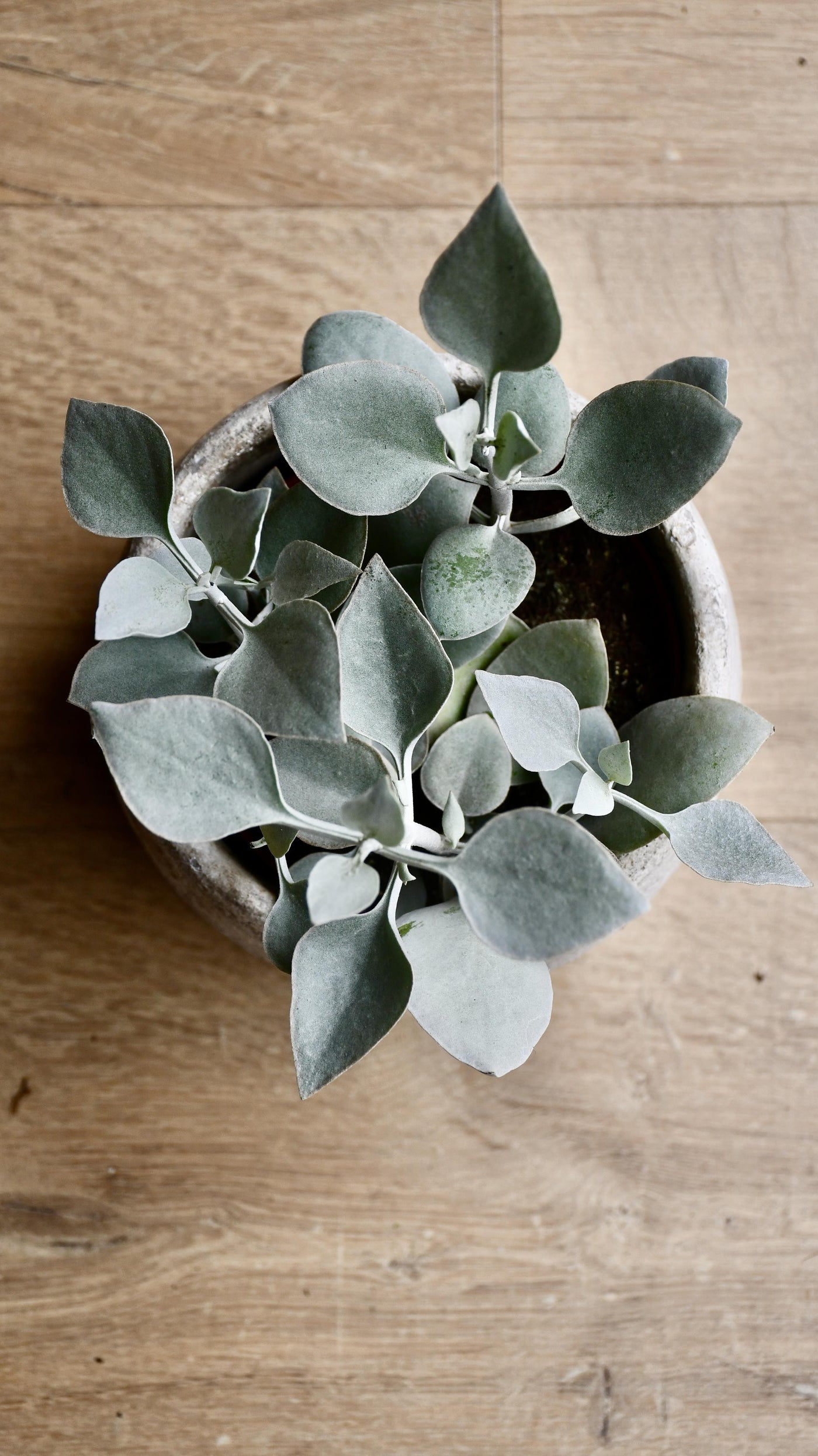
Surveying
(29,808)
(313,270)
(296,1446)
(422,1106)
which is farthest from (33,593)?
(296,1446)

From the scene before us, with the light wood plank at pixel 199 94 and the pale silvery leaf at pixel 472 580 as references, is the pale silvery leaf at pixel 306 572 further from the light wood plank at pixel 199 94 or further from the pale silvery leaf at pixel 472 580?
the light wood plank at pixel 199 94

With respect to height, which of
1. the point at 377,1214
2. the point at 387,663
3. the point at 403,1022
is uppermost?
the point at 387,663

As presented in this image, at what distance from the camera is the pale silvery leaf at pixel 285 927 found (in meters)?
0.45

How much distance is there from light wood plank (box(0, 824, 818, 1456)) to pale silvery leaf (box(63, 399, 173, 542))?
0.34m

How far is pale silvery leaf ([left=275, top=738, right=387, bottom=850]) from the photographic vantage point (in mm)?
425

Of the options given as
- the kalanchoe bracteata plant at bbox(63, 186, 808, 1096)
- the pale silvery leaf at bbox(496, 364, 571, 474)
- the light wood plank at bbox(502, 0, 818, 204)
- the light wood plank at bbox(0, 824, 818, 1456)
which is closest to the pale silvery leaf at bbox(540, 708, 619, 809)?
the kalanchoe bracteata plant at bbox(63, 186, 808, 1096)

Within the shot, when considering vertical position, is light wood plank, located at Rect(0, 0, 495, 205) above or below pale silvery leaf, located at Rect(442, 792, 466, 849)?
above

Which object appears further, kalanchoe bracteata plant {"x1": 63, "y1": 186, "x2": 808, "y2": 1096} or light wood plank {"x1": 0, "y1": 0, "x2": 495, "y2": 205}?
light wood plank {"x1": 0, "y1": 0, "x2": 495, "y2": 205}

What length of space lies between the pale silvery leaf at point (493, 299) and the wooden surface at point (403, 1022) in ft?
1.14

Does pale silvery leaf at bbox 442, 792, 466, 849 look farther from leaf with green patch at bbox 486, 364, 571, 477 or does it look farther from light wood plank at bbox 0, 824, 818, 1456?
light wood plank at bbox 0, 824, 818, 1456

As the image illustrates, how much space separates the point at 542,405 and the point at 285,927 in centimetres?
23

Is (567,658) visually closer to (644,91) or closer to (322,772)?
(322,772)

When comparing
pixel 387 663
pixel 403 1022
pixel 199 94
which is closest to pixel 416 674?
pixel 387 663

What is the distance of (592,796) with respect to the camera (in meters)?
0.44
